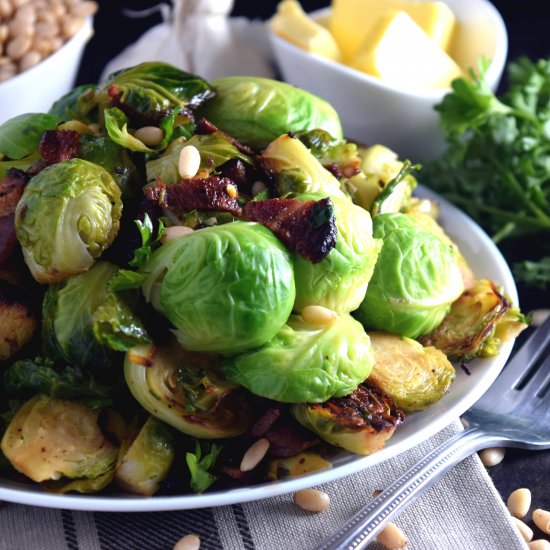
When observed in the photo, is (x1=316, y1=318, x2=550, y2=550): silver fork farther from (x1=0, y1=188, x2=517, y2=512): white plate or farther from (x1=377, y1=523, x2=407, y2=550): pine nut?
(x1=0, y1=188, x2=517, y2=512): white plate

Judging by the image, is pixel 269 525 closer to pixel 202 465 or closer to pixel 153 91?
pixel 202 465

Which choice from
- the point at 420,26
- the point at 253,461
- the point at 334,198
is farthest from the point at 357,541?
the point at 420,26

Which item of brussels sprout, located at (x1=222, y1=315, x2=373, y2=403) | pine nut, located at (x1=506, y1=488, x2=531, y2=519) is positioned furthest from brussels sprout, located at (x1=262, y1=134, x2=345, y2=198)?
pine nut, located at (x1=506, y1=488, x2=531, y2=519)

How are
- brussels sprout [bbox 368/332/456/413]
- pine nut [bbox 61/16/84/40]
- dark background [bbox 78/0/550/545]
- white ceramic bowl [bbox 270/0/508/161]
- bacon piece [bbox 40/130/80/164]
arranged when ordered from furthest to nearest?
1. dark background [bbox 78/0/550/545]
2. pine nut [bbox 61/16/84/40]
3. white ceramic bowl [bbox 270/0/508/161]
4. bacon piece [bbox 40/130/80/164]
5. brussels sprout [bbox 368/332/456/413]

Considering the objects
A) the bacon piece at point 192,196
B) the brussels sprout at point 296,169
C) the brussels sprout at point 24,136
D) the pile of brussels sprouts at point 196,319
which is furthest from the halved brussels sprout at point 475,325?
the brussels sprout at point 24,136

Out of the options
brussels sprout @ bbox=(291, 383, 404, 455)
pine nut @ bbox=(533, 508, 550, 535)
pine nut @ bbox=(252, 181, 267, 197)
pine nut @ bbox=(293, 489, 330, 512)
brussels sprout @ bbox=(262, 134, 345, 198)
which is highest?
brussels sprout @ bbox=(262, 134, 345, 198)

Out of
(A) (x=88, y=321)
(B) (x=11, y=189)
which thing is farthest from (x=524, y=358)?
(B) (x=11, y=189)
